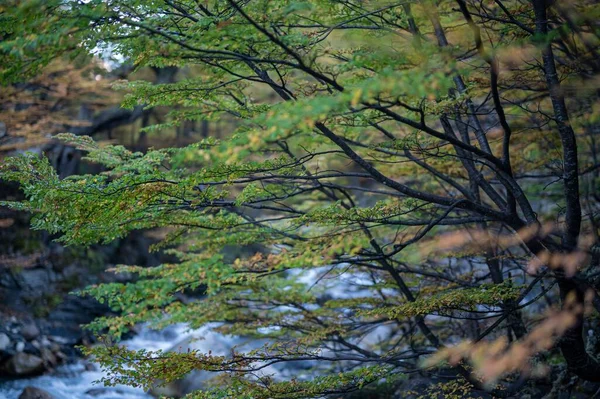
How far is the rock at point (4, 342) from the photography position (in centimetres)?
939

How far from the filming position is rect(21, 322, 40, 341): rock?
1013 cm

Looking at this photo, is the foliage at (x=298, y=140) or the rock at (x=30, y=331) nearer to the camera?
the foliage at (x=298, y=140)

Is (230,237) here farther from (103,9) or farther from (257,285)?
(103,9)

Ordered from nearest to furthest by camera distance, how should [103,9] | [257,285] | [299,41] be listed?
1. [103,9]
2. [299,41]
3. [257,285]

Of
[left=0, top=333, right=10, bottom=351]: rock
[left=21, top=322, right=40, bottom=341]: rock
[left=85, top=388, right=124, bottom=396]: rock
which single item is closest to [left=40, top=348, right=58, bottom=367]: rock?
[left=21, top=322, right=40, bottom=341]: rock

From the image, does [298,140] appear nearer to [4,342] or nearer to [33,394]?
[33,394]

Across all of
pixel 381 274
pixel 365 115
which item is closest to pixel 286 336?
pixel 381 274

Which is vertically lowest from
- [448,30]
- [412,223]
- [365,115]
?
[412,223]

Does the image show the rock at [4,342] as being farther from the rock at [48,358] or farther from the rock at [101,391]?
the rock at [101,391]

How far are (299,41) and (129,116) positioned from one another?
11765 millimetres

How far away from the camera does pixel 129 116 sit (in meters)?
13.9

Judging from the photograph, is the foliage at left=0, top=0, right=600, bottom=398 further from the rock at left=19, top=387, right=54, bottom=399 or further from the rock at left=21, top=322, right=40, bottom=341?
the rock at left=21, top=322, right=40, bottom=341

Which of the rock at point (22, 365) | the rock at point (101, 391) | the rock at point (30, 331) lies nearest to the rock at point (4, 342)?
the rock at point (22, 365)

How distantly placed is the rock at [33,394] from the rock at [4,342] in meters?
1.86
